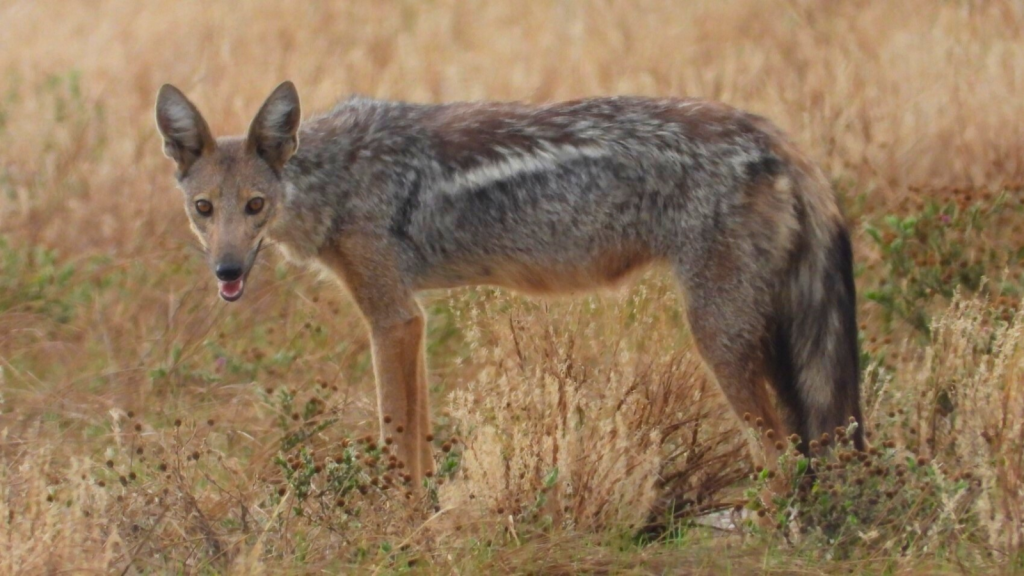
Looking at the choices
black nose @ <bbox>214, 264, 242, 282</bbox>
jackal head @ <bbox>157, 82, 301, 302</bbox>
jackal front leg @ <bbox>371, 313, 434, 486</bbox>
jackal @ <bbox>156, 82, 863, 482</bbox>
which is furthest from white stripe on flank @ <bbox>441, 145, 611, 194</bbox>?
black nose @ <bbox>214, 264, 242, 282</bbox>

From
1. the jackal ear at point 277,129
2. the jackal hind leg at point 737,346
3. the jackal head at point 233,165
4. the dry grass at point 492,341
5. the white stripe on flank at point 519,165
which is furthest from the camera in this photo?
the white stripe on flank at point 519,165

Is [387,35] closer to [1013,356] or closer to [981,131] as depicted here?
[981,131]

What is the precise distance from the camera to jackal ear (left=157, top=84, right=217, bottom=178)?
6.09m

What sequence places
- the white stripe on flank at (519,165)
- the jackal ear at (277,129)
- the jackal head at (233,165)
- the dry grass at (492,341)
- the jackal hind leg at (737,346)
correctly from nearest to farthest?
the dry grass at (492,341), the jackal hind leg at (737,346), the jackal head at (233,165), the jackal ear at (277,129), the white stripe on flank at (519,165)

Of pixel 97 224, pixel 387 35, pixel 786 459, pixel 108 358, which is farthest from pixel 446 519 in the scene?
pixel 387 35

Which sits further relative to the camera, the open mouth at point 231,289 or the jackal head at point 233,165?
the jackal head at point 233,165

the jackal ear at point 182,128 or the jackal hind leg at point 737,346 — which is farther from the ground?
the jackal ear at point 182,128

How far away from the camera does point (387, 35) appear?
1336 cm

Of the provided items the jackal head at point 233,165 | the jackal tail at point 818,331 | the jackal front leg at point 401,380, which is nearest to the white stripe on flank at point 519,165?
the jackal front leg at point 401,380

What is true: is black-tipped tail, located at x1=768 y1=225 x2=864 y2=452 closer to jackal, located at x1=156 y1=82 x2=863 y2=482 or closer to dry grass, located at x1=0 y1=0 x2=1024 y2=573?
jackal, located at x1=156 y1=82 x2=863 y2=482

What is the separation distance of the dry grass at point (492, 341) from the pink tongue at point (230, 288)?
0.62 meters

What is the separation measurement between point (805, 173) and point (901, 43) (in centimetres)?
606

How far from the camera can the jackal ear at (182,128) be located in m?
6.09

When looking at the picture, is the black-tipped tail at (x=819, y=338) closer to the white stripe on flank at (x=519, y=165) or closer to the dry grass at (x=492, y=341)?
the dry grass at (x=492, y=341)
